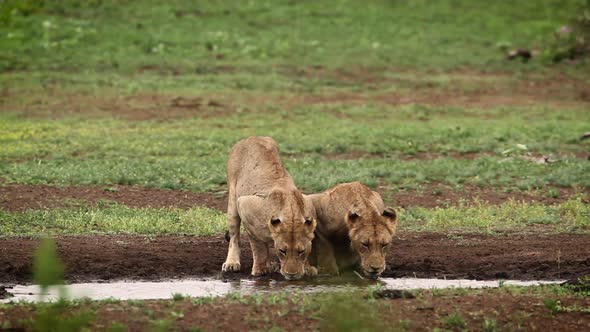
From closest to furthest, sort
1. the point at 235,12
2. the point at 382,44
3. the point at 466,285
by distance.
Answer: the point at 466,285
the point at 382,44
the point at 235,12

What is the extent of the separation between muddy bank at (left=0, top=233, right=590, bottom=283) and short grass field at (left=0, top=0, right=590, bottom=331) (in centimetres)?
32

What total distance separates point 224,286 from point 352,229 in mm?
1253

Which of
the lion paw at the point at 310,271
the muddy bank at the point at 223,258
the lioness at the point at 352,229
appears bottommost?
the muddy bank at the point at 223,258

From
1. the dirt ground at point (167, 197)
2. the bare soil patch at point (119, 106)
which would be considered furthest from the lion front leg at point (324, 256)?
the bare soil patch at point (119, 106)

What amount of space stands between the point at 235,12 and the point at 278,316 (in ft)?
87.1

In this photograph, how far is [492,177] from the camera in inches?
661

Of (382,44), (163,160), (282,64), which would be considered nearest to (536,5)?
Result: (382,44)

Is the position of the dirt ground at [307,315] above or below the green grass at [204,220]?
above

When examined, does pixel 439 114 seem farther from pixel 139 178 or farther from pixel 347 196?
pixel 347 196

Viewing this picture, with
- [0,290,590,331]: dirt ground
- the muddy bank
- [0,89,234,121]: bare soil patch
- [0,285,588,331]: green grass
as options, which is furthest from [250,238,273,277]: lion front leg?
[0,89,234,121]: bare soil patch

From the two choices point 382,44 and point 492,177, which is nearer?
point 492,177

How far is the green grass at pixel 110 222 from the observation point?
42.3 ft

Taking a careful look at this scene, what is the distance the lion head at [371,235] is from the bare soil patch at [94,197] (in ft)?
14.2

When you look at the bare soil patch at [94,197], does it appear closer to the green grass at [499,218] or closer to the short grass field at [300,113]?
the short grass field at [300,113]
